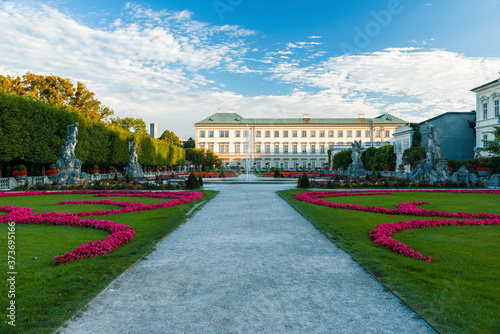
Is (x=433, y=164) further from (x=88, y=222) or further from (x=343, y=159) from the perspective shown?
(x=343, y=159)

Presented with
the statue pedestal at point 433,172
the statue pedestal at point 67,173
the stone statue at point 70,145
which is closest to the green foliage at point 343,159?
the statue pedestal at point 433,172

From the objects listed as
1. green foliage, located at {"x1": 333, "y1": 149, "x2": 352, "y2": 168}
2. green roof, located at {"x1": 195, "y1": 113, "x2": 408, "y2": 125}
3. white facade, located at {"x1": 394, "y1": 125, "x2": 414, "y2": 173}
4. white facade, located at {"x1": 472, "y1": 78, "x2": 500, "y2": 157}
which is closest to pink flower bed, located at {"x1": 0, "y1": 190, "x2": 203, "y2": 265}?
white facade, located at {"x1": 472, "y1": 78, "x2": 500, "y2": 157}

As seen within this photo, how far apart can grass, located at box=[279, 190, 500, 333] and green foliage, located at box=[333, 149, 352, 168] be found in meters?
35.4

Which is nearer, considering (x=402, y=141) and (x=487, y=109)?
(x=487, y=109)

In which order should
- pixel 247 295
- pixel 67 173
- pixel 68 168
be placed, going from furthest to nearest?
pixel 68 168 < pixel 67 173 < pixel 247 295

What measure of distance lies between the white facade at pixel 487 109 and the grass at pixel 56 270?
101ft

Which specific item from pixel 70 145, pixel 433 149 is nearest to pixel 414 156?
pixel 433 149

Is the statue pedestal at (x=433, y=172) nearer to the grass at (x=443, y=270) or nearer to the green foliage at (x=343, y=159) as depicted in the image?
the grass at (x=443, y=270)

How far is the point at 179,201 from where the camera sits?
429 inches

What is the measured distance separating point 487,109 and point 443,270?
105 ft

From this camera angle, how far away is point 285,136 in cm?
6756

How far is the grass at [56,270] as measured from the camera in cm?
279

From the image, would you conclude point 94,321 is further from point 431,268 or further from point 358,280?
point 431,268

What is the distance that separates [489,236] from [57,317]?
6.50 metres
